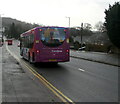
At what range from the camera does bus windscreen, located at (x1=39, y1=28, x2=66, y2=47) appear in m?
17.7

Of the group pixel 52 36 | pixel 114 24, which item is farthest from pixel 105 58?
pixel 52 36

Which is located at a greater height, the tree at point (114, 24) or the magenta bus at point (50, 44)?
the tree at point (114, 24)

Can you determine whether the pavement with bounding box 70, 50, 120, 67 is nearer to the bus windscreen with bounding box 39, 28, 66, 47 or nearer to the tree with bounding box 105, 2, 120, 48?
the tree with bounding box 105, 2, 120, 48

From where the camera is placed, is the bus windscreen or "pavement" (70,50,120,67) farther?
"pavement" (70,50,120,67)

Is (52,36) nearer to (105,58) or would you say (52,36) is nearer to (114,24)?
(105,58)

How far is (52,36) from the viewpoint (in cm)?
1788

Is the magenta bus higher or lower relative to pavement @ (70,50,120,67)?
higher

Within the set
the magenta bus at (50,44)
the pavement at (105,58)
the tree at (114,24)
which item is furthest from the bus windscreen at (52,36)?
the tree at (114,24)

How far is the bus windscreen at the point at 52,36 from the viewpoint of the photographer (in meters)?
17.7

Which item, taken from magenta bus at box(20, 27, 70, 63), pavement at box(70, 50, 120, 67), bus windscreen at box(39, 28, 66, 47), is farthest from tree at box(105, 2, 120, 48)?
bus windscreen at box(39, 28, 66, 47)

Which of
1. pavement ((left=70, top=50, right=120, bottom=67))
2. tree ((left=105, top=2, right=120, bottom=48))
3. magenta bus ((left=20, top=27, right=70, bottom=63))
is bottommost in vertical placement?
pavement ((left=70, top=50, right=120, bottom=67))

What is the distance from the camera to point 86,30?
129m

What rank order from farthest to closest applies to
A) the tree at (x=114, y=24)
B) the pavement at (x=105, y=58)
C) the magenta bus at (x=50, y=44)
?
the tree at (x=114, y=24) → the pavement at (x=105, y=58) → the magenta bus at (x=50, y=44)

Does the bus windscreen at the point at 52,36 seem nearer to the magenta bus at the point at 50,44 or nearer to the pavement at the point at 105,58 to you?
the magenta bus at the point at 50,44
